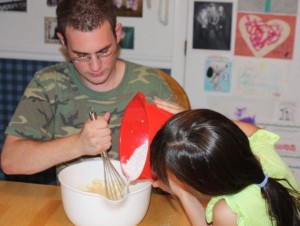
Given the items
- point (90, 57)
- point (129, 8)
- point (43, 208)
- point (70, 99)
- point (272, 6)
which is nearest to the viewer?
point (43, 208)

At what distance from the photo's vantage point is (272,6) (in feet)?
6.60

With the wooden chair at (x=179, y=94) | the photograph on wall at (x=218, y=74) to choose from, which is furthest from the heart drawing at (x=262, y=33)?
the wooden chair at (x=179, y=94)

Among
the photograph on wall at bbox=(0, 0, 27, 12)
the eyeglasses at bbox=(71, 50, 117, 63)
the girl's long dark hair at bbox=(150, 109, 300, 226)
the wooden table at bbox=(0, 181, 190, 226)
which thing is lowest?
the wooden table at bbox=(0, 181, 190, 226)

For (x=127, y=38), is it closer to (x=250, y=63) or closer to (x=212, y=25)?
(x=212, y=25)

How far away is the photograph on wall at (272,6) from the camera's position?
2.00 meters

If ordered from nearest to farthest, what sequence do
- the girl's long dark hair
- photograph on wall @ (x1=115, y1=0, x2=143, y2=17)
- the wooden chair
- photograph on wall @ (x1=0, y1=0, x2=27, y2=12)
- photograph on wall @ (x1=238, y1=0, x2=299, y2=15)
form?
the girl's long dark hair < the wooden chair < photograph on wall @ (x1=238, y1=0, x2=299, y2=15) < photograph on wall @ (x1=115, y1=0, x2=143, y2=17) < photograph on wall @ (x1=0, y1=0, x2=27, y2=12)

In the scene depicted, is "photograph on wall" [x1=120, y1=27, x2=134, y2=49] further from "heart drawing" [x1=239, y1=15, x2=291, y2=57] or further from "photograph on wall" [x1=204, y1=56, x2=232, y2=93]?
"heart drawing" [x1=239, y1=15, x2=291, y2=57]

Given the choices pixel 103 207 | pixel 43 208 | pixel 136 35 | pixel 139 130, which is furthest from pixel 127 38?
pixel 103 207

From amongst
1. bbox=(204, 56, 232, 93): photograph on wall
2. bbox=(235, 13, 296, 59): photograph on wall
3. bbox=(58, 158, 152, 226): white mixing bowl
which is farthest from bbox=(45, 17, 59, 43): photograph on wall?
bbox=(58, 158, 152, 226): white mixing bowl

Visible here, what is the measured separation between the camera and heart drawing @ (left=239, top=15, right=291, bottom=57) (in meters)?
2.04

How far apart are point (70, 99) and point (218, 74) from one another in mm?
926

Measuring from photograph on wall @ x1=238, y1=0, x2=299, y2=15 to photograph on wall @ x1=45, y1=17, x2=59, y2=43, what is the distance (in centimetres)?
94

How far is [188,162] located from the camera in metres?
0.94

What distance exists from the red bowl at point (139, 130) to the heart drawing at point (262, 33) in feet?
3.39
